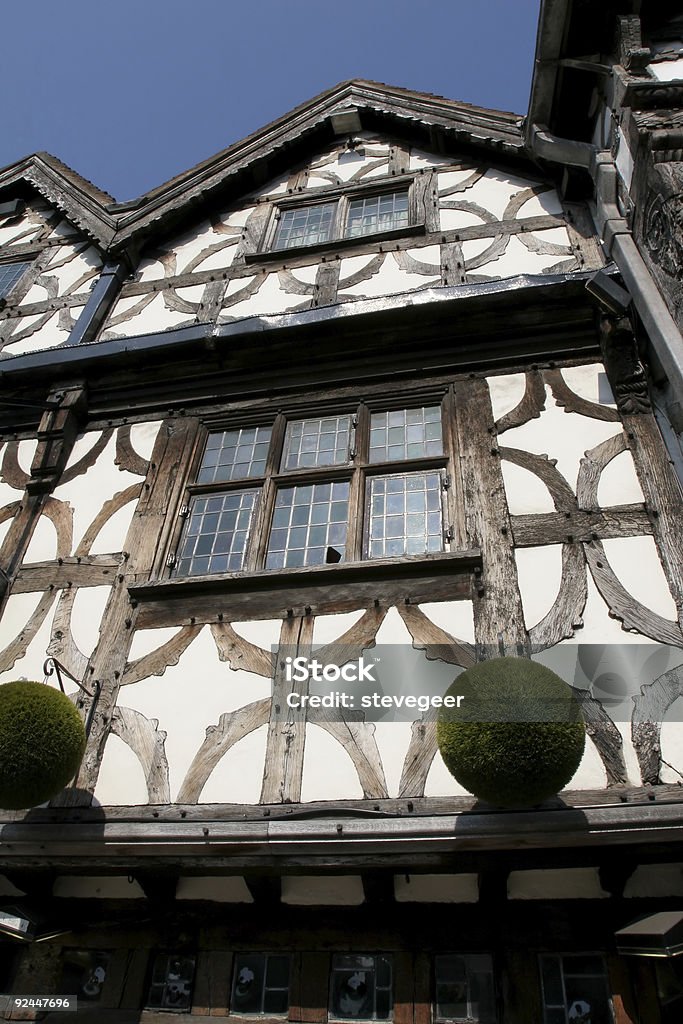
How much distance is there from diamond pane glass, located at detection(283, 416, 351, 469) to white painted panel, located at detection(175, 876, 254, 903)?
3.04 meters

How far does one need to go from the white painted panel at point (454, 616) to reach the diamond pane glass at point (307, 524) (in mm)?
855

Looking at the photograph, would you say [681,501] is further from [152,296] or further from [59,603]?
[152,296]

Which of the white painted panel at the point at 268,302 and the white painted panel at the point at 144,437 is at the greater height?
the white painted panel at the point at 268,302

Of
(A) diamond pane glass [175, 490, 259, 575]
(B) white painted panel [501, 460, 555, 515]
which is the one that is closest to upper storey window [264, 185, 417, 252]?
(A) diamond pane glass [175, 490, 259, 575]

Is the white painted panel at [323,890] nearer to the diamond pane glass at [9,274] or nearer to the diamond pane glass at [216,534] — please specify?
the diamond pane glass at [216,534]

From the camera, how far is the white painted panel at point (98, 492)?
564 centimetres

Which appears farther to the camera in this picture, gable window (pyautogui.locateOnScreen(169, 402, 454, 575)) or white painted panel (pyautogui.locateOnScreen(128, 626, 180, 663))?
gable window (pyautogui.locateOnScreen(169, 402, 454, 575))

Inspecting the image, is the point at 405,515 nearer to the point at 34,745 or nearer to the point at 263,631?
the point at 263,631

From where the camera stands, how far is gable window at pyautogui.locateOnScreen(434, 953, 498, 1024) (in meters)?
3.48

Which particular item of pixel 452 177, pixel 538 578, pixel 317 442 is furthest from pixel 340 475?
pixel 452 177

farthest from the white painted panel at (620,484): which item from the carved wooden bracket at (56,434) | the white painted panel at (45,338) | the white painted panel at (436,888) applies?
the white painted panel at (45,338)

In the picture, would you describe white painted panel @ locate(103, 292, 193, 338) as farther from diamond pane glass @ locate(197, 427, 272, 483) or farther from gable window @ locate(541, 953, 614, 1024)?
gable window @ locate(541, 953, 614, 1024)

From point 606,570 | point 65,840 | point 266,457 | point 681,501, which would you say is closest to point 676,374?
point 681,501

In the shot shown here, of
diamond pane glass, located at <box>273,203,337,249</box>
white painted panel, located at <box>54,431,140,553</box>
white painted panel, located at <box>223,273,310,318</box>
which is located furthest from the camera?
diamond pane glass, located at <box>273,203,337,249</box>
